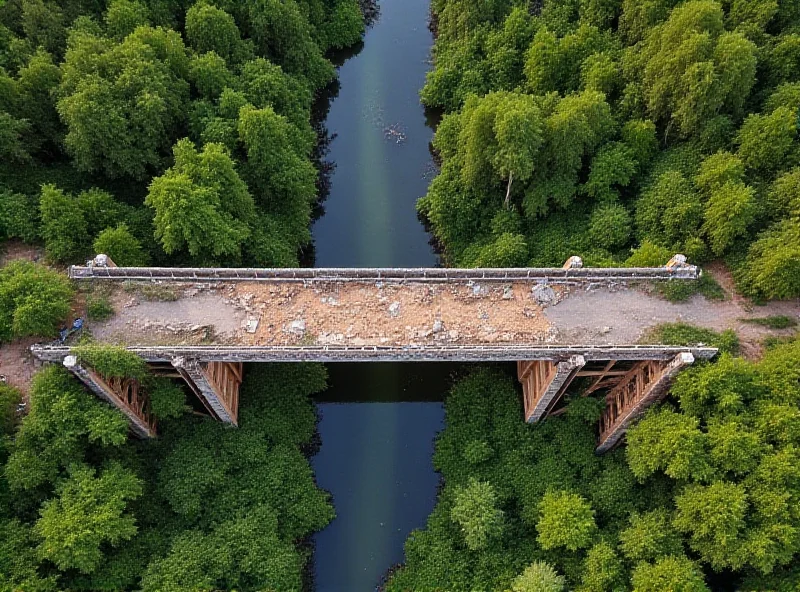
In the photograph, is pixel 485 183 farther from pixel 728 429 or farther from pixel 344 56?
pixel 344 56

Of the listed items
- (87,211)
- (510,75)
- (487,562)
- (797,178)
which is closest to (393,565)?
(487,562)

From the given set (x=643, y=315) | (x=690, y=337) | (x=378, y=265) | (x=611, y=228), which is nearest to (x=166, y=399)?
(x=378, y=265)

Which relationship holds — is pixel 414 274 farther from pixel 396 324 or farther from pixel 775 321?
pixel 775 321

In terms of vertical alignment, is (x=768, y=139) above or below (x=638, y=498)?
above

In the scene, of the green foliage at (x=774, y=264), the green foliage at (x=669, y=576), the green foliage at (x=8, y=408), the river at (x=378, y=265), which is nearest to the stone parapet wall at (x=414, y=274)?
the green foliage at (x=774, y=264)

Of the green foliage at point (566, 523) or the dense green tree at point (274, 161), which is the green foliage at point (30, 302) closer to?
the dense green tree at point (274, 161)
